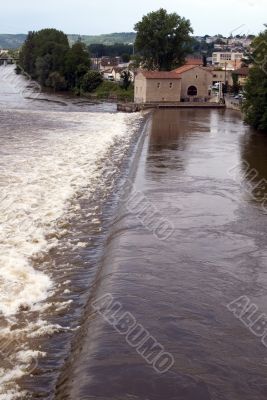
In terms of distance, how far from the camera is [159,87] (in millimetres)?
44594

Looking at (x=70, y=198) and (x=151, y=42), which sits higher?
(x=151, y=42)

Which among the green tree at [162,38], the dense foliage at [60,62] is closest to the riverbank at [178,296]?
the green tree at [162,38]

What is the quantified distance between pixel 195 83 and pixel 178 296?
4093 centimetres

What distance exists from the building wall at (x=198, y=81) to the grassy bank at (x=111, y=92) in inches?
279

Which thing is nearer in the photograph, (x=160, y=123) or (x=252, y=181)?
(x=252, y=181)

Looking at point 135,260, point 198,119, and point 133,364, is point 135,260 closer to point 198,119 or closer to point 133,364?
point 133,364

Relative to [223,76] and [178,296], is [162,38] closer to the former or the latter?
[223,76]

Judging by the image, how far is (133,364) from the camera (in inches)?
245

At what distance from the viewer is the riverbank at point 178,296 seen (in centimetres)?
595

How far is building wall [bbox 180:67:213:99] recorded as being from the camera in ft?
153

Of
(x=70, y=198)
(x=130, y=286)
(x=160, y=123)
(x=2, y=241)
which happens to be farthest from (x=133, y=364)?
(x=160, y=123)

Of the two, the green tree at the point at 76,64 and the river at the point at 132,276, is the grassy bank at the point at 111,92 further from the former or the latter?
the river at the point at 132,276

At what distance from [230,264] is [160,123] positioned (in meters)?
24.1

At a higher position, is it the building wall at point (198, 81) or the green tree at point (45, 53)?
the green tree at point (45, 53)
